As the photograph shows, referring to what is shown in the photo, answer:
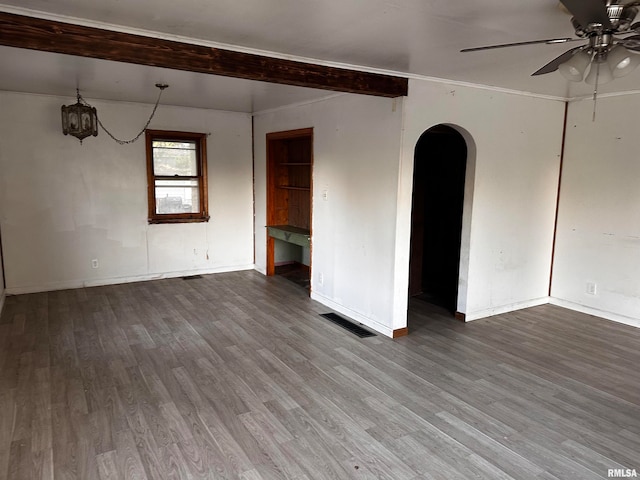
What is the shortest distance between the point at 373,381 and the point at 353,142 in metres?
2.44

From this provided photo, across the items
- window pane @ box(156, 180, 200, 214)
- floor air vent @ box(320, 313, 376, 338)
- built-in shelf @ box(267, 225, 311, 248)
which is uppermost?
window pane @ box(156, 180, 200, 214)

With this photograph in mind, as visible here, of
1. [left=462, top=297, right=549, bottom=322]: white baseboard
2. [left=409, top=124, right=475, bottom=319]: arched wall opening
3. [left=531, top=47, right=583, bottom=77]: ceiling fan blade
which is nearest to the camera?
[left=531, top=47, right=583, bottom=77]: ceiling fan blade

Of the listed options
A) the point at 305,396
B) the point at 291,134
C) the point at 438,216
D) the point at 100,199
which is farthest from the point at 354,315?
the point at 100,199

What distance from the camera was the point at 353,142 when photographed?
4598 millimetres

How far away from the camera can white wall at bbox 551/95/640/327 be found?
4574mm

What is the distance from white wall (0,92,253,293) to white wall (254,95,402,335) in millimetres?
1609

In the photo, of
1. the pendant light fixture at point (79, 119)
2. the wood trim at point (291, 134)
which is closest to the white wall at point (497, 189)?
the wood trim at point (291, 134)

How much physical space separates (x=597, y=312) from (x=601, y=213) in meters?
1.11

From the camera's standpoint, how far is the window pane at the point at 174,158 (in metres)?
6.22

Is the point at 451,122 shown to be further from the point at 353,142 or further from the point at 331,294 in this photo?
the point at 331,294

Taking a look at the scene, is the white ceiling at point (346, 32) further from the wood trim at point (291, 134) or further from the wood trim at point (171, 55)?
the wood trim at point (291, 134)

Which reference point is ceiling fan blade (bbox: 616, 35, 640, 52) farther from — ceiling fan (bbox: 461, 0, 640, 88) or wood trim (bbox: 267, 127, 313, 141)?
wood trim (bbox: 267, 127, 313, 141)

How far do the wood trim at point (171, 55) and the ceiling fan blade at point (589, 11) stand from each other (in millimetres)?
1842

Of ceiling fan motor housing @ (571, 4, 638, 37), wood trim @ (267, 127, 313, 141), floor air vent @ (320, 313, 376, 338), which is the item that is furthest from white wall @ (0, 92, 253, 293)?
ceiling fan motor housing @ (571, 4, 638, 37)
